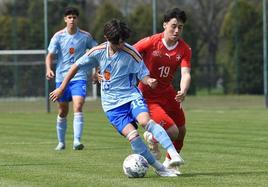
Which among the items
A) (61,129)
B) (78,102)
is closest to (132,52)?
(78,102)

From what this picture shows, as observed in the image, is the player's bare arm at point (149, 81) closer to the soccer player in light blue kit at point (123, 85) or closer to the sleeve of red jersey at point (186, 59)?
the soccer player in light blue kit at point (123, 85)

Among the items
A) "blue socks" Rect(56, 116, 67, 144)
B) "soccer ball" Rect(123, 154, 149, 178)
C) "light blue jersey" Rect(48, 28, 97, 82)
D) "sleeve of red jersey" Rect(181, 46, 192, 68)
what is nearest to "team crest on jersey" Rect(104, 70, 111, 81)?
"soccer ball" Rect(123, 154, 149, 178)

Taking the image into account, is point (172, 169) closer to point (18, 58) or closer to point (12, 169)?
point (12, 169)

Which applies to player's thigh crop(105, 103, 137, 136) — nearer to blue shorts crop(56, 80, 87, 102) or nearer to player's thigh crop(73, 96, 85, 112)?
player's thigh crop(73, 96, 85, 112)

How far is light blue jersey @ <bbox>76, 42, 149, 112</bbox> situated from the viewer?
33.5 ft

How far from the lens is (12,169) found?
36.8ft

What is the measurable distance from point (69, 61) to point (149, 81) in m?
5.38

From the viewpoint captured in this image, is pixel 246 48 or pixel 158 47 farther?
pixel 246 48

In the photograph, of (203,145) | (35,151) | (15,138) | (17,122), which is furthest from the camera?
(17,122)

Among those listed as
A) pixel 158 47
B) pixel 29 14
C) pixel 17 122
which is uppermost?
pixel 29 14

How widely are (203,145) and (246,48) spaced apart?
2311 centimetres

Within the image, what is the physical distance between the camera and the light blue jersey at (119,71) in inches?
402

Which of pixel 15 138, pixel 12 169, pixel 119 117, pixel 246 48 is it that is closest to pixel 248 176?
pixel 119 117

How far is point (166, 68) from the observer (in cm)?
1091
